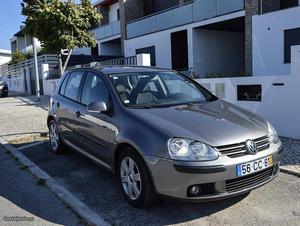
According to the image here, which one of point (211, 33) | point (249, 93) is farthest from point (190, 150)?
point (211, 33)

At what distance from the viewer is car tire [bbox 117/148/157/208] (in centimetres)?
425

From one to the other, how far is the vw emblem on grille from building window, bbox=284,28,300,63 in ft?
37.0

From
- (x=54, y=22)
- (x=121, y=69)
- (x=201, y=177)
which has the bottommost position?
(x=201, y=177)

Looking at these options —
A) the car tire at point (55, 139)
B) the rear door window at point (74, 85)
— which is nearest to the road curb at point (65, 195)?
the car tire at point (55, 139)

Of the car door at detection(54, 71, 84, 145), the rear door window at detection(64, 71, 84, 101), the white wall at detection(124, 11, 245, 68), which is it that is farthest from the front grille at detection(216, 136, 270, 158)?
the white wall at detection(124, 11, 245, 68)

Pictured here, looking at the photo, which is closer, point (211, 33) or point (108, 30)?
point (211, 33)

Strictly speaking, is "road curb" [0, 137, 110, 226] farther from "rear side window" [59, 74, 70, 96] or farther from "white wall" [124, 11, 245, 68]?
"white wall" [124, 11, 245, 68]

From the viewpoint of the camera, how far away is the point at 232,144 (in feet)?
13.3

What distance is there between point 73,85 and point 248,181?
362 cm

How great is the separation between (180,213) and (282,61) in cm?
1180

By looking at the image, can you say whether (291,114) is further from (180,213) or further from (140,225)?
(140,225)

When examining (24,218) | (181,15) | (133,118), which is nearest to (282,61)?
(181,15)

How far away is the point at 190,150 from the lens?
401 cm

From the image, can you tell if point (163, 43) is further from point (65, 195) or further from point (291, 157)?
point (65, 195)
